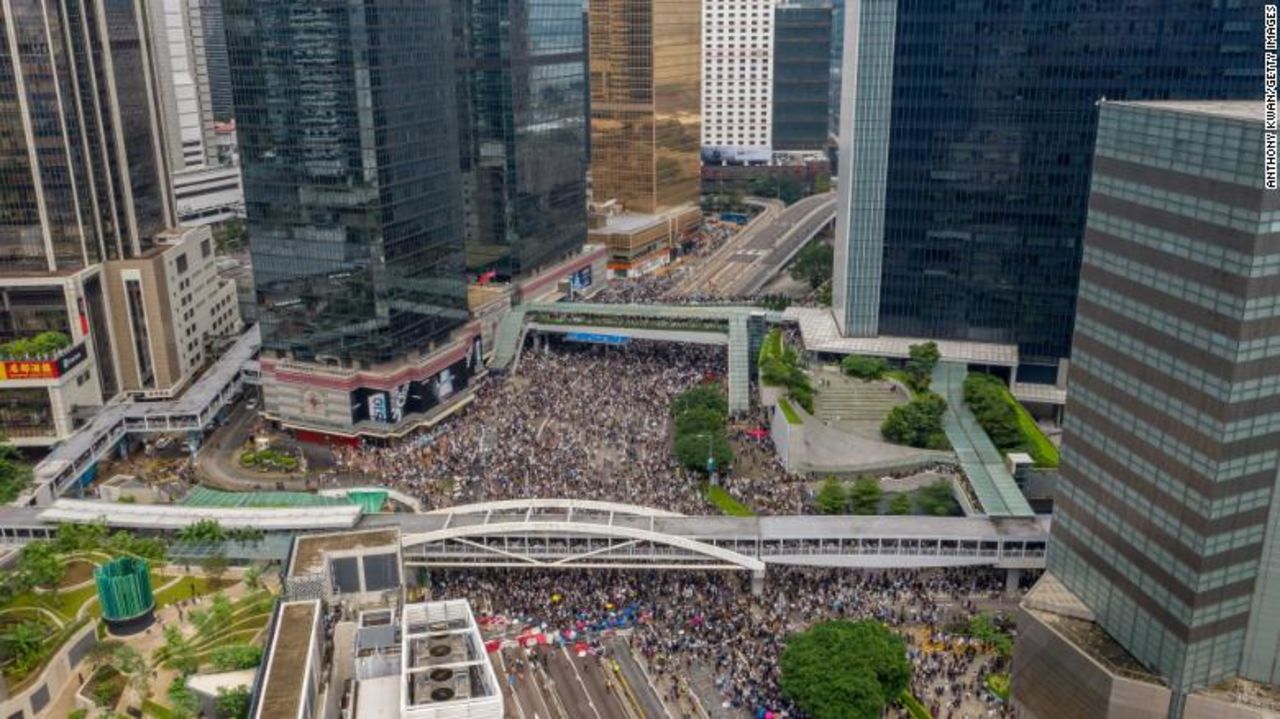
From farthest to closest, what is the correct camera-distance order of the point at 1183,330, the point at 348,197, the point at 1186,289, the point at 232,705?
the point at 348,197
the point at 232,705
the point at 1183,330
the point at 1186,289

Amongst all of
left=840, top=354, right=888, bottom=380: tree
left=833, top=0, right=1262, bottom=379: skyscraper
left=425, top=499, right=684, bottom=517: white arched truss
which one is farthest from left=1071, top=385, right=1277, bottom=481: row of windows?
left=833, top=0, right=1262, bottom=379: skyscraper

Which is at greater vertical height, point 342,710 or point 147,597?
point 147,597

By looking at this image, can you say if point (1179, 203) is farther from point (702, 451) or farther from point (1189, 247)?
point (702, 451)

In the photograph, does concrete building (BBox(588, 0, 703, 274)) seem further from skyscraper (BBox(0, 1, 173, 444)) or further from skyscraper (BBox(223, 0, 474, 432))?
skyscraper (BBox(0, 1, 173, 444))

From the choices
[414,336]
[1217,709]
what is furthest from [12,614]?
[1217,709]

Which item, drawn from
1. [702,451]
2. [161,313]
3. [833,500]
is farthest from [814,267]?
[161,313]

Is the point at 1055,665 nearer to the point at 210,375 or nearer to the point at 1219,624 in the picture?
the point at 1219,624

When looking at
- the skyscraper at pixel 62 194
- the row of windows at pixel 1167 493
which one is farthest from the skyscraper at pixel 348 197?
the row of windows at pixel 1167 493
